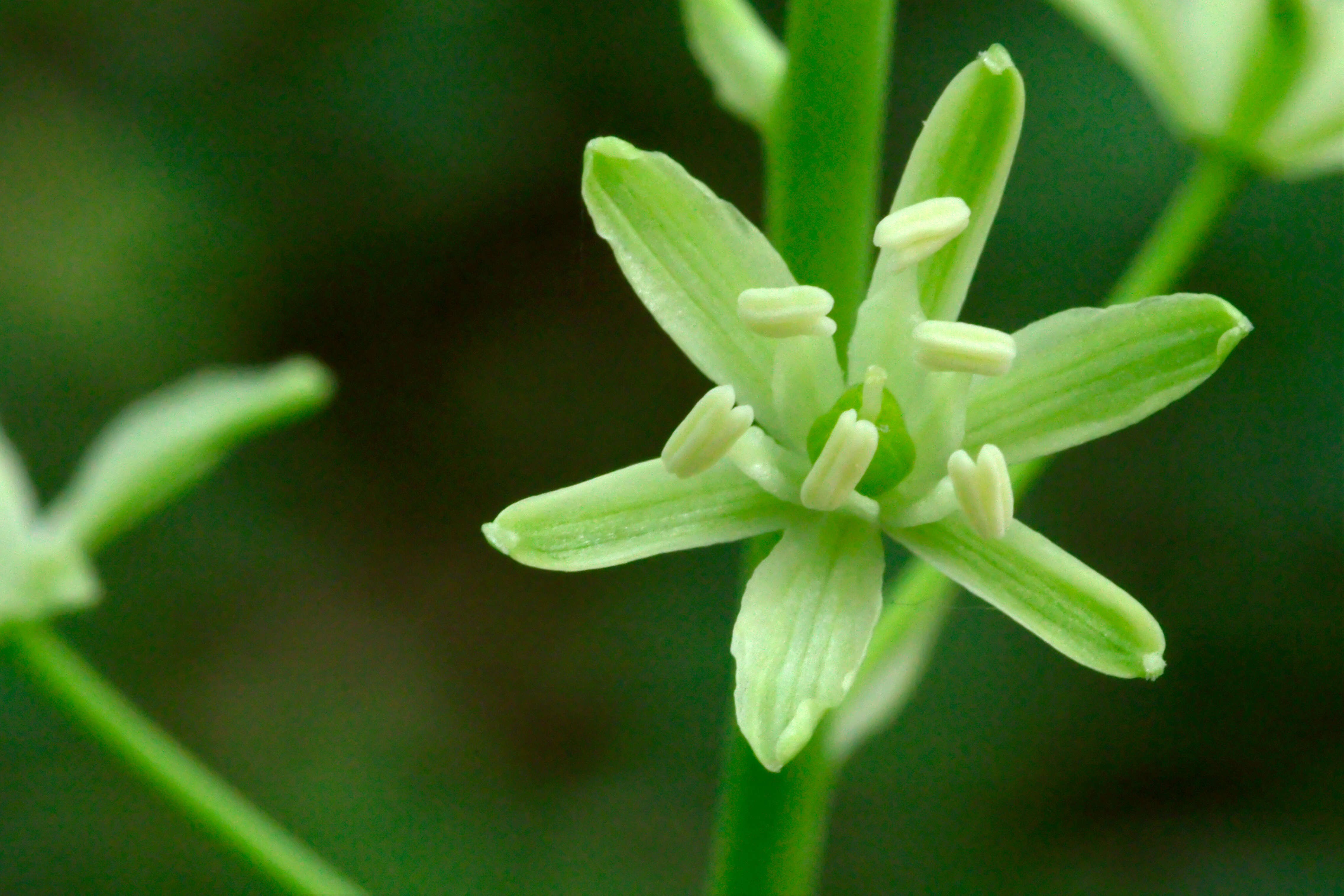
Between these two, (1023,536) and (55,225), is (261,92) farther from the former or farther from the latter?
(1023,536)

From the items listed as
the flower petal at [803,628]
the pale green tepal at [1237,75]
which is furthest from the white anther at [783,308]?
the pale green tepal at [1237,75]

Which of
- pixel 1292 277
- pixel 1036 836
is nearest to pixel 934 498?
pixel 1292 277

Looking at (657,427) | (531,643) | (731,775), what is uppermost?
(657,427)

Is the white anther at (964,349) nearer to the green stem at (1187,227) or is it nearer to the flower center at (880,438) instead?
the flower center at (880,438)

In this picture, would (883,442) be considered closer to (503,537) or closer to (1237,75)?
(503,537)

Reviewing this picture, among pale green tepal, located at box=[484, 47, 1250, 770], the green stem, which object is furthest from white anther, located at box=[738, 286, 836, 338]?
the green stem

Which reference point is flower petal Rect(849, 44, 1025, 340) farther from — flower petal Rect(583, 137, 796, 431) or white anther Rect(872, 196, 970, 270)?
flower petal Rect(583, 137, 796, 431)

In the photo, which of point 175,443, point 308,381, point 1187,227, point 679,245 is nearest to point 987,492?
point 679,245
